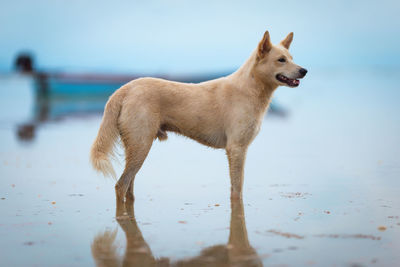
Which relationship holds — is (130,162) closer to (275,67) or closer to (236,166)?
(236,166)

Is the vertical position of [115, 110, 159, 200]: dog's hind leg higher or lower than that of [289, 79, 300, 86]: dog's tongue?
lower

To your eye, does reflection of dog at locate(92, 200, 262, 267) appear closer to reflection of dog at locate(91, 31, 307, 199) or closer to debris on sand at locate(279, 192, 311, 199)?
reflection of dog at locate(91, 31, 307, 199)

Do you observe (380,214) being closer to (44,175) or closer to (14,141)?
(44,175)

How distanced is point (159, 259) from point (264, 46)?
3.12 meters

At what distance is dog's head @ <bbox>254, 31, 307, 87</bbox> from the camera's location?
5.71 meters

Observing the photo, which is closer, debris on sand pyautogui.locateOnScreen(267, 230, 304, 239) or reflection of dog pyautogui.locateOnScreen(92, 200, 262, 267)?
reflection of dog pyautogui.locateOnScreen(92, 200, 262, 267)

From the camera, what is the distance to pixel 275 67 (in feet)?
18.9

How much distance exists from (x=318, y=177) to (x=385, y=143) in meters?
4.73

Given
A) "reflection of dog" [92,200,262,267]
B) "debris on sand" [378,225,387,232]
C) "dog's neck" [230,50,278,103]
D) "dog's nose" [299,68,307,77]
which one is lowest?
"reflection of dog" [92,200,262,267]

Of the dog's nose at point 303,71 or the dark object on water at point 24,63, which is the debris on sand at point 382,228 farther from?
the dark object on water at point 24,63

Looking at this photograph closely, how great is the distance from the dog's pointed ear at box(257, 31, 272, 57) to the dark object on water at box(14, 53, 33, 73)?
3862 cm

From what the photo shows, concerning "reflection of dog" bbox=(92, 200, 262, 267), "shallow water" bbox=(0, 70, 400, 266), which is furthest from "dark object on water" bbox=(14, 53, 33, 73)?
"reflection of dog" bbox=(92, 200, 262, 267)

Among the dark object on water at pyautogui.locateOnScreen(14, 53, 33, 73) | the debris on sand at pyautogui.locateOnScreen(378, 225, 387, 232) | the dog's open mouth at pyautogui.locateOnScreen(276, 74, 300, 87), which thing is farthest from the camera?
the dark object on water at pyautogui.locateOnScreen(14, 53, 33, 73)

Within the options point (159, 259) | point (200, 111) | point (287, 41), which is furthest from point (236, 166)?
point (159, 259)
